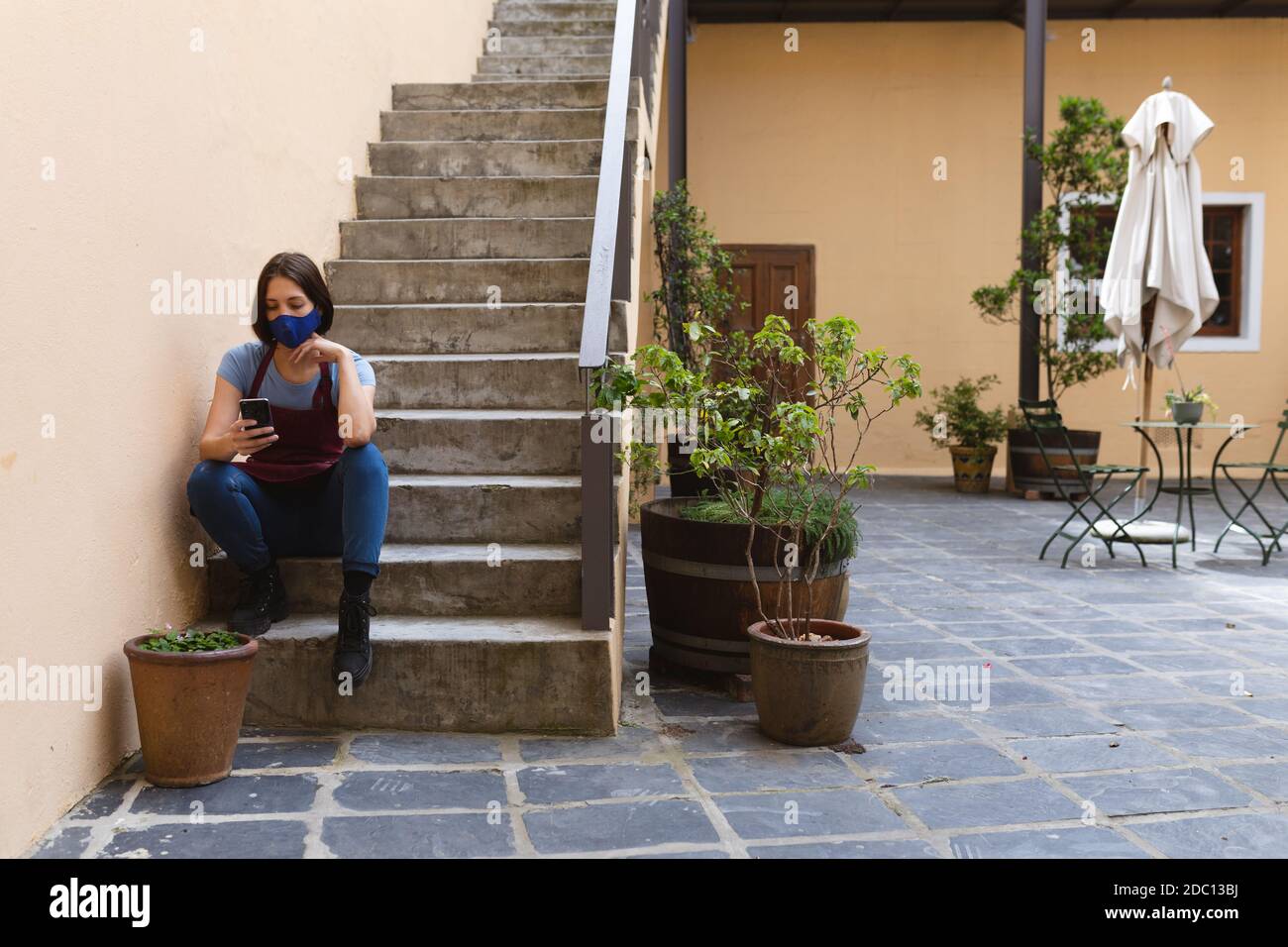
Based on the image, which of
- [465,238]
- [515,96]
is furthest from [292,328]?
[515,96]

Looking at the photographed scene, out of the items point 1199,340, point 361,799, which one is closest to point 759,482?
point 361,799

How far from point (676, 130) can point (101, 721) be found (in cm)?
704

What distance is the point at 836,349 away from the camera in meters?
3.25

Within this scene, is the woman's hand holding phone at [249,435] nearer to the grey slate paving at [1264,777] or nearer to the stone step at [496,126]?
the grey slate paving at [1264,777]

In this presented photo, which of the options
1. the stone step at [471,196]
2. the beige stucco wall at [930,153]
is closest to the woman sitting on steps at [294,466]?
the stone step at [471,196]

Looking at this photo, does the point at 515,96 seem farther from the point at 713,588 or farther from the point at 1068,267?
the point at 1068,267

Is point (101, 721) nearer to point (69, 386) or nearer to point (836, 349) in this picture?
point (69, 386)

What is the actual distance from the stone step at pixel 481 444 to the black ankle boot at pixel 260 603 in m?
0.76

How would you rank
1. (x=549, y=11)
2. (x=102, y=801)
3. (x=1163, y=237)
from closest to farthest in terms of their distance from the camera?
(x=102, y=801) < (x=1163, y=237) < (x=549, y=11)

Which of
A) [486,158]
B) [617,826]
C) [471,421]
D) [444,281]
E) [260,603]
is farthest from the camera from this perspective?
[486,158]

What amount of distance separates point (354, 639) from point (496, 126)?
10.9ft

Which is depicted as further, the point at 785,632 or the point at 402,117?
the point at 402,117

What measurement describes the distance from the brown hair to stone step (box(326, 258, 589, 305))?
56.9 inches

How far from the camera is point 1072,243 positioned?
27.9 feet
